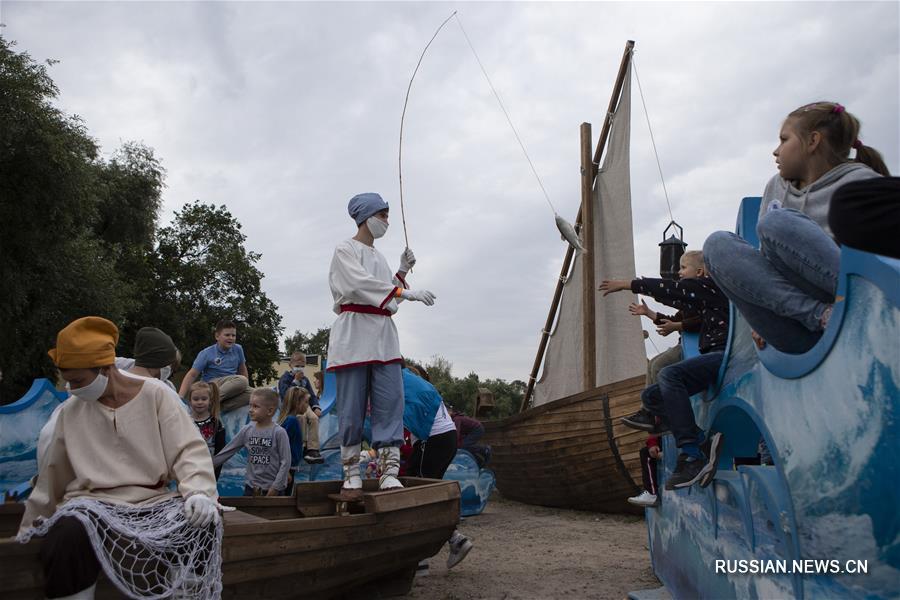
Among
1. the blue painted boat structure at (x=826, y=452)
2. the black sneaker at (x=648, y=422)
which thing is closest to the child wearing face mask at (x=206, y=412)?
the black sneaker at (x=648, y=422)

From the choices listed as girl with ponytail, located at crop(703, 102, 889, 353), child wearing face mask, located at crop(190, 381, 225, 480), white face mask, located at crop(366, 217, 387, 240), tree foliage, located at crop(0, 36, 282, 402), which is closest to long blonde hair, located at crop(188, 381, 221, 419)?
child wearing face mask, located at crop(190, 381, 225, 480)

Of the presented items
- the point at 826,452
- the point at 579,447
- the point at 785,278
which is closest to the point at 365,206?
the point at 785,278

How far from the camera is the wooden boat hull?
790cm

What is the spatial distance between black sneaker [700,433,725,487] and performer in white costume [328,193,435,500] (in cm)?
181

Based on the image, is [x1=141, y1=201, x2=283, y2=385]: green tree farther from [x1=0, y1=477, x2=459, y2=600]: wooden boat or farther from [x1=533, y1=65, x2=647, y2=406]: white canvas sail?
[x1=0, y1=477, x2=459, y2=600]: wooden boat

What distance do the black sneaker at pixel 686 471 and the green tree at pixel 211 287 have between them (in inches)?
1018

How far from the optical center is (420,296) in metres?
4.28

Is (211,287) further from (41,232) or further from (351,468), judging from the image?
(351,468)

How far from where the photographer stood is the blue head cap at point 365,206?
4.57 metres

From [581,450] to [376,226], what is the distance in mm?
4812

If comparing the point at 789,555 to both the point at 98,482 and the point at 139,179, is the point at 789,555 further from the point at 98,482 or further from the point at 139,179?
the point at 139,179

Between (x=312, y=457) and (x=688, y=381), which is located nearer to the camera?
(x=688, y=381)

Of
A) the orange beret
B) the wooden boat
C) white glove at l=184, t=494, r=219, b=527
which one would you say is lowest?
the wooden boat

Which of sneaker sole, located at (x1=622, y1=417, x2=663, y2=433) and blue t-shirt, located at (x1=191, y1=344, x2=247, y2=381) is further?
blue t-shirt, located at (x1=191, y1=344, x2=247, y2=381)
